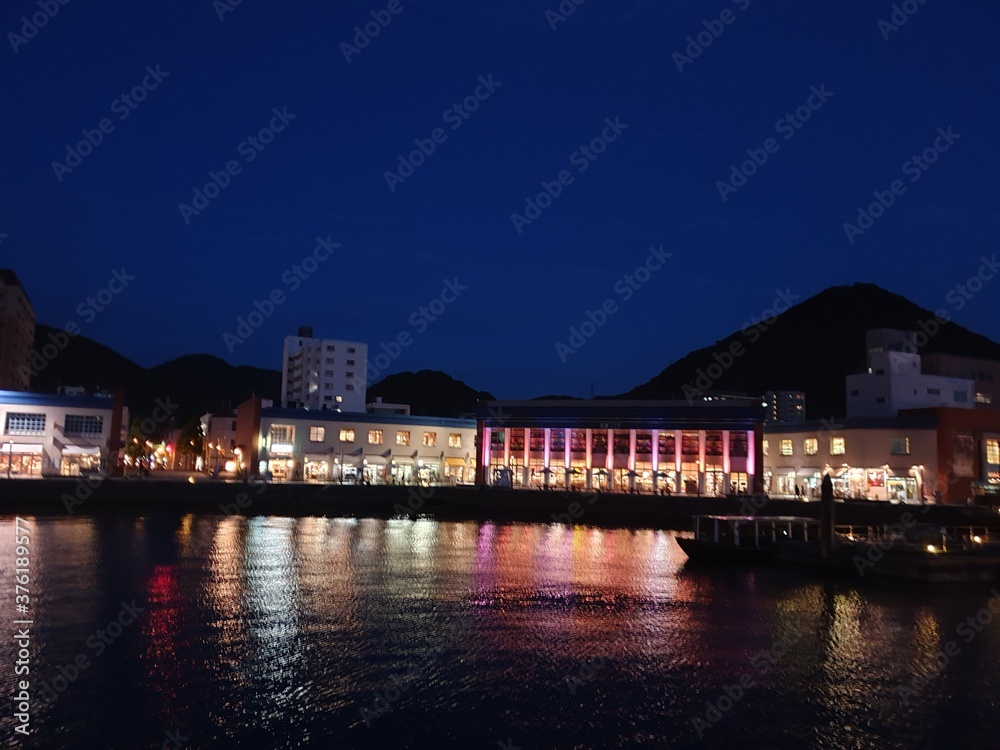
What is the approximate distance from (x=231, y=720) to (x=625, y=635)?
1281cm

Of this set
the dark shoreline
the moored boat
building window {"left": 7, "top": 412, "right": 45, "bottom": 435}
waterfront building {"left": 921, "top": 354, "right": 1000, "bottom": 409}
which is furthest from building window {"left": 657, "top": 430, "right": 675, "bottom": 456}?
building window {"left": 7, "top": 412, "right": 45, "bottom": 435}

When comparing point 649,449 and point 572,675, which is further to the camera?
point 649,449

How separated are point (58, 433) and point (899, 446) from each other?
72206 mm

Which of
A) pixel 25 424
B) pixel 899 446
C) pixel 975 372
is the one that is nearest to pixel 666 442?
pixel 899 446

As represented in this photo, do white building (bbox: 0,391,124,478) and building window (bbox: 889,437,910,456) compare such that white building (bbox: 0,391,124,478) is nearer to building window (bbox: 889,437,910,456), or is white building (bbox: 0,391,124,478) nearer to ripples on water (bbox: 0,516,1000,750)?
ripples on water (bbox: 0,516,1000,750)

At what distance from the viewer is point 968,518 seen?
6056cm

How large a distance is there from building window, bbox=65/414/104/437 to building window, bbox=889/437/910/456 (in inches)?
2712

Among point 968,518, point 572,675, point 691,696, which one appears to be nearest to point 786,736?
point 691,696

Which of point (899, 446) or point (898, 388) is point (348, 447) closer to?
point (899, 446)

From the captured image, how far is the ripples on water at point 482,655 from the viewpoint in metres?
16.6

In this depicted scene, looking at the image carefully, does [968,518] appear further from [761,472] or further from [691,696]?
[691,696]

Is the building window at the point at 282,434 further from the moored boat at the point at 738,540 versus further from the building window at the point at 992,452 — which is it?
the building window at the point at 992,452

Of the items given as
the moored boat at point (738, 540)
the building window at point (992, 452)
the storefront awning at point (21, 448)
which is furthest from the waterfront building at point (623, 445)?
the storefront awning at point (21, 448)

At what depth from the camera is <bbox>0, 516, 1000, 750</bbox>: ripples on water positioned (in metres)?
16.6
